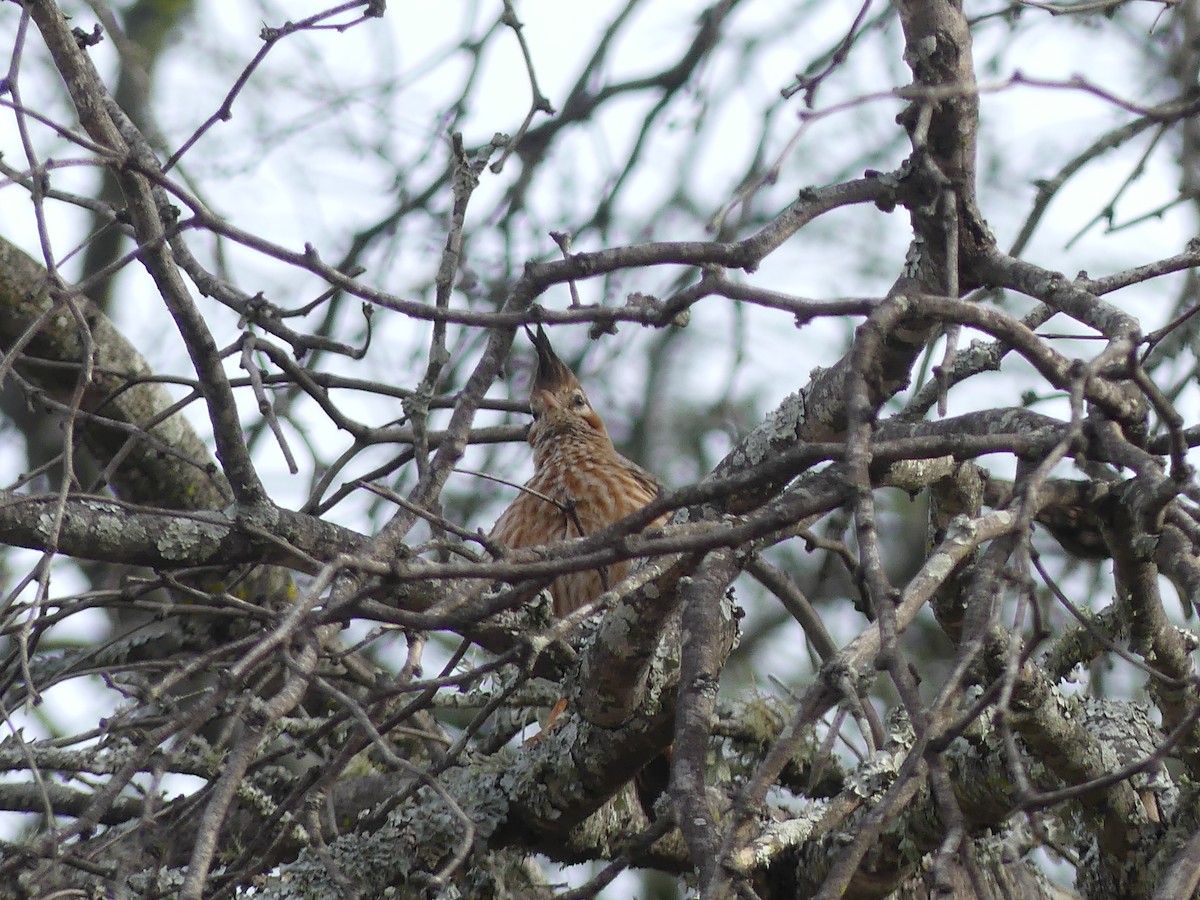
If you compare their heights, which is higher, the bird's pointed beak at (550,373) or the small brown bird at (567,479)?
the bird's pointed beak at (550,373)

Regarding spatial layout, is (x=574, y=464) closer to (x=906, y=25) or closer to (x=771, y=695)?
(x=771, y=695)

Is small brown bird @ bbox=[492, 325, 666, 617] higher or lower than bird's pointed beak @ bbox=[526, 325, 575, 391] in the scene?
lower

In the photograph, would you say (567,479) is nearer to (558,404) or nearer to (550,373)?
(558,404)

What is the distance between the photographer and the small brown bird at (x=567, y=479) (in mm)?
4539

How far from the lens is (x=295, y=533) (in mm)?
2719

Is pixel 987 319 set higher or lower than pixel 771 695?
lower

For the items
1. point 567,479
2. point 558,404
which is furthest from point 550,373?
point 567,479

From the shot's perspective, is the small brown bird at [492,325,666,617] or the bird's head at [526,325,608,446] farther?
the bird's head at [526,325,608,446]

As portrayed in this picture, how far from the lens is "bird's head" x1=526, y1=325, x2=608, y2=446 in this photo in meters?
5.22

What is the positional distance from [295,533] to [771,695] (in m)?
1.70

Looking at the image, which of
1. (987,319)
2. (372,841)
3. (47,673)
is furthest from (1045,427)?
(47,673)

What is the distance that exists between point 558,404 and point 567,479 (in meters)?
0.41

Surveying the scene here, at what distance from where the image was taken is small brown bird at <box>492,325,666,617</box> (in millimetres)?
4539

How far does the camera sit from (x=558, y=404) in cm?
526
